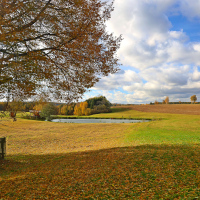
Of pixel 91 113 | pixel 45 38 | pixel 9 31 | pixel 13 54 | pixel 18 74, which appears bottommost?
pixel 91 113

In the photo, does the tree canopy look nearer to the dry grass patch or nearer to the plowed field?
the dry grass patch

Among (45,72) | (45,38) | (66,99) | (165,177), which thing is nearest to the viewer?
(165,177)

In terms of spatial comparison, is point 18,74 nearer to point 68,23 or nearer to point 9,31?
point 9,31

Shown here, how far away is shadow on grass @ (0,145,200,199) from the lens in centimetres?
587

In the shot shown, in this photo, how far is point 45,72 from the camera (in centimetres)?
968

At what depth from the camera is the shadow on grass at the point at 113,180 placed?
5.87 metres

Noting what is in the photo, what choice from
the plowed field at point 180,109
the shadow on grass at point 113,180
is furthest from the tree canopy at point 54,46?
the plowed field at point 180,109

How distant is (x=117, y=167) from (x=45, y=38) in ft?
32.7

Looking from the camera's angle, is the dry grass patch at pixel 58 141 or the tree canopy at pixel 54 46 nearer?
the tree canopy at pixel 54 46

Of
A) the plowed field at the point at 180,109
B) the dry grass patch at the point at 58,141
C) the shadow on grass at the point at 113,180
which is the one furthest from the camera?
the plowed field at the point at 180,109

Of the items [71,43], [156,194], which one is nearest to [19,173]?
[156,194]

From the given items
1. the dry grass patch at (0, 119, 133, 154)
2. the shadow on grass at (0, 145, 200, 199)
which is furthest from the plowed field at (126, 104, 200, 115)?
the shadow on grass at (0, 145, 200, 199)

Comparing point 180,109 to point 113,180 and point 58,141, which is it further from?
point 113,180

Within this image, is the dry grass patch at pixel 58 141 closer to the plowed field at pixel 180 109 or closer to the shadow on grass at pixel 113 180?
the shadow on grass at pixel 113 180
